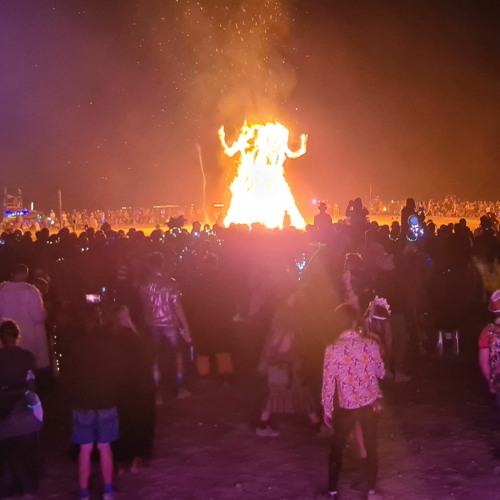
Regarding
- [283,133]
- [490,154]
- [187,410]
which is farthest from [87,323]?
[490,154]

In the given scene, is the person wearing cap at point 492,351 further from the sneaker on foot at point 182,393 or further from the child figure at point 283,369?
the sneaker on foot at point 182,393

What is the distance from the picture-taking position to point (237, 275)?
9.06m

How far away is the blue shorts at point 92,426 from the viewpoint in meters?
4.88

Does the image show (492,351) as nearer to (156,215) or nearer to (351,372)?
(351,372)

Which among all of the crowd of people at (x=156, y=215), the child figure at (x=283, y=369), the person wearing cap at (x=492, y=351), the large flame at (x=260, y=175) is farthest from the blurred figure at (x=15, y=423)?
the crowd of people at (x=156, y=215)

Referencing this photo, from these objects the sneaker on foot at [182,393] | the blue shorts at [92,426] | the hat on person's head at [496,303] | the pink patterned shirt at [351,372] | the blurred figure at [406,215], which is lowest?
the sneaker on foot at [182,393]

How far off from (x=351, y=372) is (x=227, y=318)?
10.7ft

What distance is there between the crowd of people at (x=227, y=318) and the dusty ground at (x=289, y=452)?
0.26 m

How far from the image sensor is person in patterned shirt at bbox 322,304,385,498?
4.76 meters

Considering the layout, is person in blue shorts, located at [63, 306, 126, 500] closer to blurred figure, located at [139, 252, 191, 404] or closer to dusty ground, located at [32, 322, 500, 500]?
dusty ground, located at [32, 322, 500, 500]

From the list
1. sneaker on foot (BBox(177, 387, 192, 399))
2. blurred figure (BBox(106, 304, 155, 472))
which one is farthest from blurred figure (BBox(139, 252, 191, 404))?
blurred figure (BBox(106, 304, 155, 472))

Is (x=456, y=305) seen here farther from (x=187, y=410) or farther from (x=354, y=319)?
(x=354, y=319)

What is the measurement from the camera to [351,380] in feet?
15.6

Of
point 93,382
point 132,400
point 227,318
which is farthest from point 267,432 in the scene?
→ point 93,382
